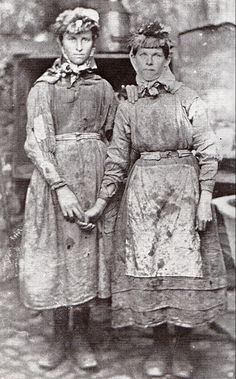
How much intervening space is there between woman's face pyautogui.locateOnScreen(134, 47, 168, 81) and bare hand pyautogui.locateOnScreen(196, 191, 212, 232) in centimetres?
56

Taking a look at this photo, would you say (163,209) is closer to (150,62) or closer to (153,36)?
(150,62)

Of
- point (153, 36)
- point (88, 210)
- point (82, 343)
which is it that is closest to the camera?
point (153, 36)

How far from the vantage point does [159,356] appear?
2.83m

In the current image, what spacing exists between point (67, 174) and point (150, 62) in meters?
0.61

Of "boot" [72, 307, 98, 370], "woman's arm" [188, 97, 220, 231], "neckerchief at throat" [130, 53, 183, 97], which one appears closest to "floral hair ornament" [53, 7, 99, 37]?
"neckerchief at throat" [130, 53, 183, 97]

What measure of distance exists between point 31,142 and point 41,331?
893 mm

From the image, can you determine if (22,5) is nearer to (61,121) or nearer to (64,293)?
(61,121)

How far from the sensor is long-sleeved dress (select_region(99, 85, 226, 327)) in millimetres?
2660

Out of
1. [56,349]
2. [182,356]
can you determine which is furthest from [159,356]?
[56,349]

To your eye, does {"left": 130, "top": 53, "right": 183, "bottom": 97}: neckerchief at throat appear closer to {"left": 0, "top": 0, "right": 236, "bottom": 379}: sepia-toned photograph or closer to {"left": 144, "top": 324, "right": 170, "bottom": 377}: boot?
{"left": 0, "top": 0, "right": 236, "bottom": 379}: sepia-toned photograph

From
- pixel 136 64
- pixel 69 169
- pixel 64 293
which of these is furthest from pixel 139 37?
pixel 64 293

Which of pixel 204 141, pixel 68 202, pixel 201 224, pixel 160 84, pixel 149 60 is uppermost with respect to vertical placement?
pixel 149 60

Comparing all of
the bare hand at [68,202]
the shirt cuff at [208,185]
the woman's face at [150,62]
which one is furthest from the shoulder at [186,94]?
the bare hand at [68,202]

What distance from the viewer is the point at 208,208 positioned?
266cm
